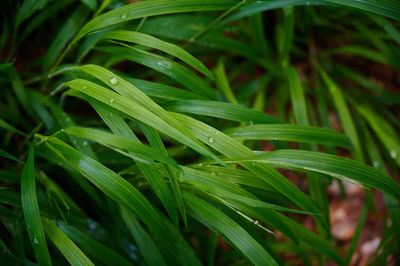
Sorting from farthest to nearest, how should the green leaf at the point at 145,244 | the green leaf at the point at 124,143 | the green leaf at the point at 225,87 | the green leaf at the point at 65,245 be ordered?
1. the green leaf at the point at 225,87
2. the green leaf at the point at 145,244
3. the green leaf at the point at 65,245
4. the green leaf at the point at 124,143

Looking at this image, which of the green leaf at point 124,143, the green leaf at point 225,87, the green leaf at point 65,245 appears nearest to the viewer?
the green leaf at point 124,143

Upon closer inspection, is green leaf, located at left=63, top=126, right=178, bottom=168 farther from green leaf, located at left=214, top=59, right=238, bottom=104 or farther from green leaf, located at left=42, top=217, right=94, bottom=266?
green leaf, located at left=214, top=59, right=238, bottom=104

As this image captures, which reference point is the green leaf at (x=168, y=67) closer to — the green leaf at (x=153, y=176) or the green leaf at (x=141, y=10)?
the green leaf at (x=141, y=10)

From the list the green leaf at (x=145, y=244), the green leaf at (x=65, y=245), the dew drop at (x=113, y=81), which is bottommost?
the green leaf at (x=65, y=245)

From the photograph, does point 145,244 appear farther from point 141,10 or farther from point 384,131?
point 384,131

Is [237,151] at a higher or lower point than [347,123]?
lower

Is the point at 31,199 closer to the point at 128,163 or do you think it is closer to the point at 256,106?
the point at 128,163

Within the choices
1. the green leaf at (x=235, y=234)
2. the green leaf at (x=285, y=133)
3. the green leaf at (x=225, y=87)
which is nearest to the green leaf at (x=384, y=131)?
the green leaf at (x=285, y=133)

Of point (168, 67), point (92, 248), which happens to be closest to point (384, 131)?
point (168, 67)
